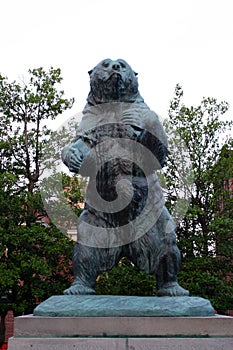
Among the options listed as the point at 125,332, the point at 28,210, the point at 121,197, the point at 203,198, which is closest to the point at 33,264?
the point at 28,210

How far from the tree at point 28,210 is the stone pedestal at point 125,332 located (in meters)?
10.3

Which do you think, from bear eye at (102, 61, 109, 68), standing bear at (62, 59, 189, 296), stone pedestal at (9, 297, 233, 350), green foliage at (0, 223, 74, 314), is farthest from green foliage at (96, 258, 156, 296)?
stone pedestal at (9, 297, 233, 350)

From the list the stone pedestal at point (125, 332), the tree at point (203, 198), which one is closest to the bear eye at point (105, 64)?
the stone pedestal at point (125, 332)

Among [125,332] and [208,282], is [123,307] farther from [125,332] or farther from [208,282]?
[208,282]

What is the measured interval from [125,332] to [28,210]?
39.5 feet

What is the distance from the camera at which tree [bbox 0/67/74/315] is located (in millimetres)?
13945

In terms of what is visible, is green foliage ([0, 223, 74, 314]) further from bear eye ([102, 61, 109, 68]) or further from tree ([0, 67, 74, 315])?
bear eye ([102, 61, 109, 68])

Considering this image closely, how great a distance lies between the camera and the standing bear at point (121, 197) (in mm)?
4105

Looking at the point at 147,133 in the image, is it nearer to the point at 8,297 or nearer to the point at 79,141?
the point at 79,141

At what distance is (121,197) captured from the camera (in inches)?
161

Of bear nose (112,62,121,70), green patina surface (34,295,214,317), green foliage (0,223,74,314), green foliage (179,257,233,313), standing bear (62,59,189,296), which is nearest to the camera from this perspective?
green patina surface (34,295,214,317)

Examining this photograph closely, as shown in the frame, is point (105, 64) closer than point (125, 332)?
No

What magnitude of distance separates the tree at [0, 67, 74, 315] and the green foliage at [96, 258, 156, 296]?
147cm

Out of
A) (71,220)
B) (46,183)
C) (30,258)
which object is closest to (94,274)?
(71,220)
